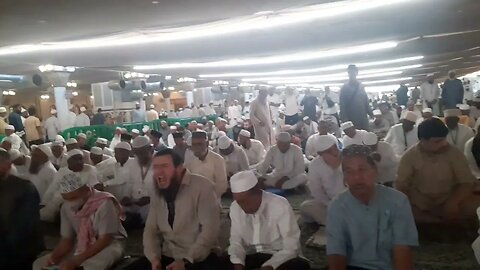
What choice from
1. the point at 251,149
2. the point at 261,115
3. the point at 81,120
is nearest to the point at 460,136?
the point at 251,149

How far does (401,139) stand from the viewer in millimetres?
7352

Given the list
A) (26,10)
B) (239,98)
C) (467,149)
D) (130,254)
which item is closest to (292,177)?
(467,149)

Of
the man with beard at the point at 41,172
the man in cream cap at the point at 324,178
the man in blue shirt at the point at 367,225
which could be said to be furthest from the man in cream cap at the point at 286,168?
the man in blue shirt at the point at 367,225

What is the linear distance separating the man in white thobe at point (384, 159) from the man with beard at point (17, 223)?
3.82 meters

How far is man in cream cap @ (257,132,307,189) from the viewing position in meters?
7.11

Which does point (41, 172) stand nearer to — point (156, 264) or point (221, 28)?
point (221, 28)

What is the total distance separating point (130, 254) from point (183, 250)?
4.47ft

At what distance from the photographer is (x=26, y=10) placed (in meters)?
4.95

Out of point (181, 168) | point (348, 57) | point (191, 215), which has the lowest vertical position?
point (191, 215)

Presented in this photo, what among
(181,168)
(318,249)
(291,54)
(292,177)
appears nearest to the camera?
(181,168)

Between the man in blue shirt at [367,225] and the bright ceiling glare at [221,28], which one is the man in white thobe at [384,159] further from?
the man in blue shirt at [367,225]

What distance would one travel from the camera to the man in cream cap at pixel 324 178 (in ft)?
15.6

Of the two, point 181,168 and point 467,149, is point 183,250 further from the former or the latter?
point 467,149

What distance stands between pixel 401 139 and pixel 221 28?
3.08 m
